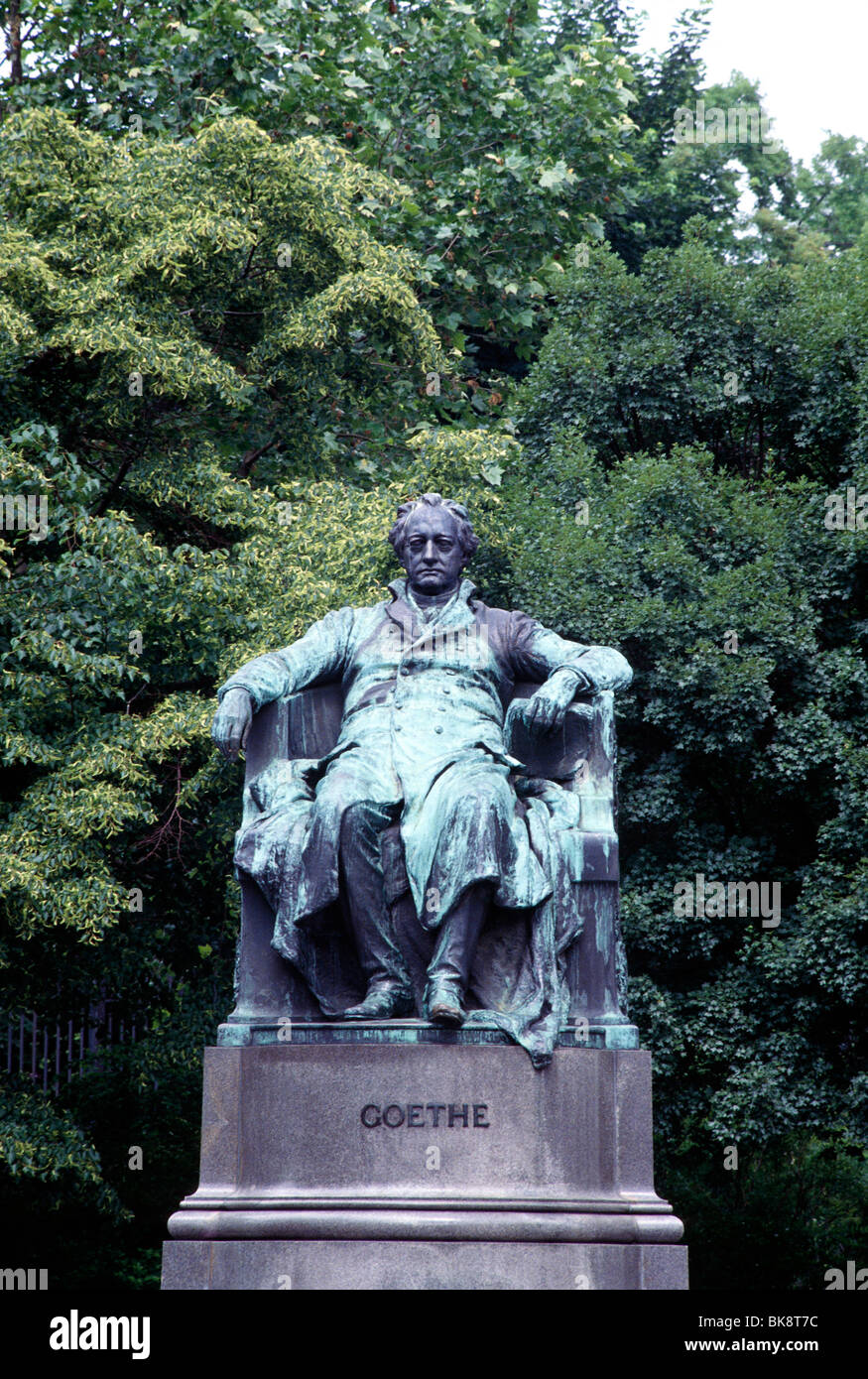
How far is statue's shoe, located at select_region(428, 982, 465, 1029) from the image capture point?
6367 mm

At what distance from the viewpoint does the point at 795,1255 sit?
13.2 meters

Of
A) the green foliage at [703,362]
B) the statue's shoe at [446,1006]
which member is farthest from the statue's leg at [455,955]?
the green foliage at [703,362]

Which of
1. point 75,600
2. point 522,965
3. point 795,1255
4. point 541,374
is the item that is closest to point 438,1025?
point 522,965

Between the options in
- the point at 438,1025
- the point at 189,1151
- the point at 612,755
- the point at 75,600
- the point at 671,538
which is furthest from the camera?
the point at 189,1151

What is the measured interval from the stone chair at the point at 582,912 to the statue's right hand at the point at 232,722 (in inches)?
9.7

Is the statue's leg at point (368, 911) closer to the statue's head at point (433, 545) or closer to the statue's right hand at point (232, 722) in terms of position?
the statue's right hand at point (232, 722)

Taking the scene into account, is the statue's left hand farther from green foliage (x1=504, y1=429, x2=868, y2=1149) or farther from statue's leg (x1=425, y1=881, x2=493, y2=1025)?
green foliage (x1=504, y1=429, x2=868, y2=1149)

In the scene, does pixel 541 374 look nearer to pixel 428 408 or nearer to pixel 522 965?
pixel 428 408

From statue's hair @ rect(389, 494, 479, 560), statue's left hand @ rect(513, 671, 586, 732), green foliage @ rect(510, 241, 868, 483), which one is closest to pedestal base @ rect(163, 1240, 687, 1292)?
statue's left hand @ rect(513, 671, 586, 732)

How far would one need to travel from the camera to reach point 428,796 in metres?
6.96

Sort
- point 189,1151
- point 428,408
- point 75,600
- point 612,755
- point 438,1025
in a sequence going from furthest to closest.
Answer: point 428,408 < point 189,1151 < point 75,600 < point 612,755 < point 438,1025

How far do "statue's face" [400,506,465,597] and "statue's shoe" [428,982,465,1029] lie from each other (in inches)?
83.9
